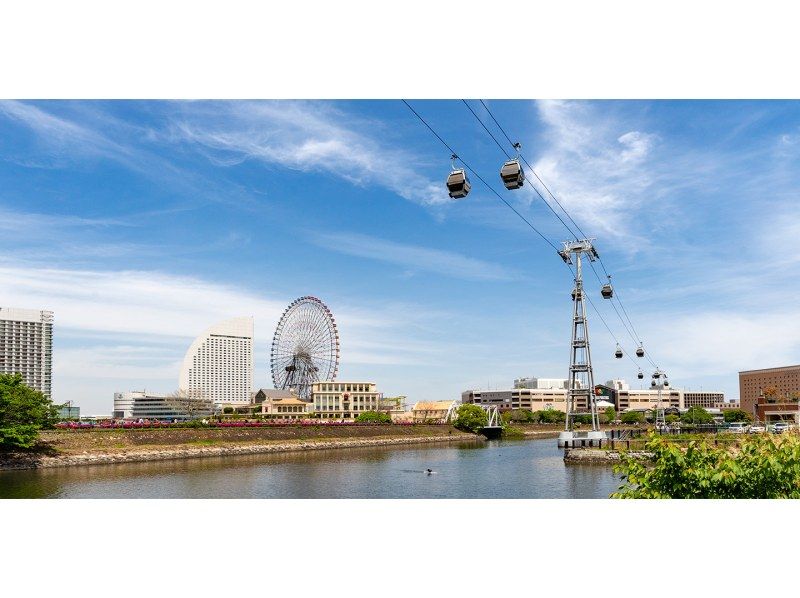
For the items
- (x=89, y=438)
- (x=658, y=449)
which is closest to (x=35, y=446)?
(x=89, y=438)

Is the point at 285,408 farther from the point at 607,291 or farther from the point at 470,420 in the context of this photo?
the point at 607,291

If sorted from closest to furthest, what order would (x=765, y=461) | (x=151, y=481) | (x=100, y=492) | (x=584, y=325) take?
(x=765, y=461) → (x=100, y=492) → (x=151, y=481) → (x=584, y=325)

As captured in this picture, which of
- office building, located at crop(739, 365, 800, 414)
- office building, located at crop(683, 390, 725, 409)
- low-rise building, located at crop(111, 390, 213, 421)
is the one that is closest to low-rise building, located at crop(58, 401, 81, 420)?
low-rise building, located at crop(111, 390, 213, 421)

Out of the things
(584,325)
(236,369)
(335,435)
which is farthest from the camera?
(236,369)

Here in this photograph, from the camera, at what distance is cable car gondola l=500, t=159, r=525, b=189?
13461 millimetres

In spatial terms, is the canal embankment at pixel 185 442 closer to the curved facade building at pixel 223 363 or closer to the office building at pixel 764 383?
the office building at pixel 764 383

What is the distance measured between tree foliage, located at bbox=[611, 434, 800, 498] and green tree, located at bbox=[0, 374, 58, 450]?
3534 centimetres

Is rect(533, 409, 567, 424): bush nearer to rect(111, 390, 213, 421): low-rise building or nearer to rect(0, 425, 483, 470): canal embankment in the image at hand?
rect(0, 425, 483, 470): canal embankment

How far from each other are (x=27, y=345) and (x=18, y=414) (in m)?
79.5

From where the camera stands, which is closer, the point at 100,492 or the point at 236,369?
the point at 100,492

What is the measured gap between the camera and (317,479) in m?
34.0

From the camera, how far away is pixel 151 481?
32.0m

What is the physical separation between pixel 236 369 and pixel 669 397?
10416cm
